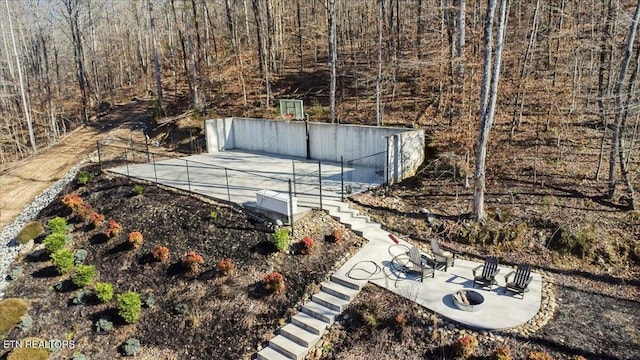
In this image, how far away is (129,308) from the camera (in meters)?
9.22

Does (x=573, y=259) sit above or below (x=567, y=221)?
below

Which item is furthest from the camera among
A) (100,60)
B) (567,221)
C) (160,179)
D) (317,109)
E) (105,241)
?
(100,60)

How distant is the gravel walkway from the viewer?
42.3 feet

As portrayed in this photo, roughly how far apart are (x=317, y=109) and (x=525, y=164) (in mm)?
11465

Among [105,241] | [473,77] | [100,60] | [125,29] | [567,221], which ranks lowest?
[105,241]

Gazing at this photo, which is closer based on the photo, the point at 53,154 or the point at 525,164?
the point at 525,164

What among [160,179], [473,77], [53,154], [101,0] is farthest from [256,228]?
[101,0]

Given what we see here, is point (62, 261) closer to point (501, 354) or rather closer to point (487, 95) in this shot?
point (501, 354)

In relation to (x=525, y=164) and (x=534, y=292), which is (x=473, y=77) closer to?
(x=525, y=164)

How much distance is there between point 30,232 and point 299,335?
1145 centimetres

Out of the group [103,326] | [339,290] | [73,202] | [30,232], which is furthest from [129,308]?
[30,232]

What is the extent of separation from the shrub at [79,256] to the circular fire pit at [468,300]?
35.1ft

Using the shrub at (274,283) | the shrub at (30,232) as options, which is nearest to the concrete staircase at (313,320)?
the shrub at (274,283)

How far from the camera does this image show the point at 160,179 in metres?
15.1
